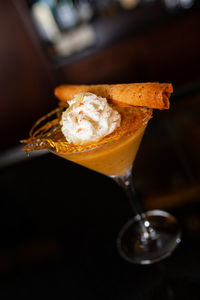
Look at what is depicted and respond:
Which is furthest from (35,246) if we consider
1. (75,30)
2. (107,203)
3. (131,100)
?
(75,30)

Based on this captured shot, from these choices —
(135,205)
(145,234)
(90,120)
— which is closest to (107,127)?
(90,120)

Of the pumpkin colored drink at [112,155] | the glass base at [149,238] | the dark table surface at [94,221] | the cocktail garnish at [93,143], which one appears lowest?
the glass base at [149,238]

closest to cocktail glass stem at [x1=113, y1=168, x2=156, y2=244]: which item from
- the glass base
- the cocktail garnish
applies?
the glass base

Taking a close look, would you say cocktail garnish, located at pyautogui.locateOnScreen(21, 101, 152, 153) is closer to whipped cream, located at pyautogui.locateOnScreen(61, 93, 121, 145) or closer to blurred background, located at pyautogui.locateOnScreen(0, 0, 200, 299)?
whipped cream, located at pyautogui.locateOnScreen(61, 93, 121, 145)

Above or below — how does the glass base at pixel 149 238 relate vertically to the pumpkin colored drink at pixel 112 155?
below

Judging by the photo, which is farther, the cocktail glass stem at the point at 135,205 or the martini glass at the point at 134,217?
the cocktail glass stem at the point at 135,205

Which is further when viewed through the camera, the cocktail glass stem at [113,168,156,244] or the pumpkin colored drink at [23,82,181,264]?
the cocktail glass stem at [113,168,156,244]

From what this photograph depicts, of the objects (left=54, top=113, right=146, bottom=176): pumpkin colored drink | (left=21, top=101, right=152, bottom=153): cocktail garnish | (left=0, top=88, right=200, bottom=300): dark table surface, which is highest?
(left=21, top=101, right=152, bottom=153): cocktail garnish

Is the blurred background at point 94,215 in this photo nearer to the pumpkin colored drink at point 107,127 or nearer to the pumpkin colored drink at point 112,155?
the pumpkin colored drink at point 107,127

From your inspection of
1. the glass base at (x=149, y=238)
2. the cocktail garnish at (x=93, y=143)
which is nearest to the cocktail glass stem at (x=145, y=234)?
the glass base at (x=149, y=238)
